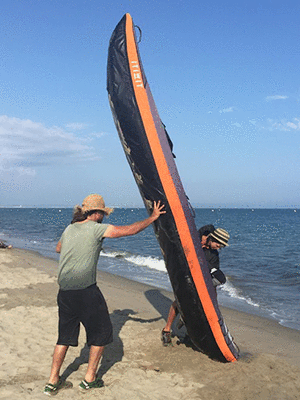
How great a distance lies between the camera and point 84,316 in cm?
385

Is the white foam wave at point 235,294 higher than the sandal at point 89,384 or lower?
lower

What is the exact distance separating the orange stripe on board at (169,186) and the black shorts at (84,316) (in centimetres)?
135

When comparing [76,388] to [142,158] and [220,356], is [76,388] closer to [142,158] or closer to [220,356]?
[220,356]

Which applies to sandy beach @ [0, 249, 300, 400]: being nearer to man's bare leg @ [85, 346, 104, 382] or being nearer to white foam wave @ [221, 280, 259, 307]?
man's bare leg @ [85, 346, 104, 382]

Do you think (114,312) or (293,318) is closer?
(114,312)

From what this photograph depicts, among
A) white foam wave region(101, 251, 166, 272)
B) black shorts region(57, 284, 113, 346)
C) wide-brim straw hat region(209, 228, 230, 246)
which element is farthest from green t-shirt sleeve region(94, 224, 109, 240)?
white foam wave region(101, 251, 166, 272)

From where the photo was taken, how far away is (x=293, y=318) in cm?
905

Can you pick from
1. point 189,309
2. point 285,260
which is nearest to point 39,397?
point 189,309

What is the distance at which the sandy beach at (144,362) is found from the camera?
13.6ft

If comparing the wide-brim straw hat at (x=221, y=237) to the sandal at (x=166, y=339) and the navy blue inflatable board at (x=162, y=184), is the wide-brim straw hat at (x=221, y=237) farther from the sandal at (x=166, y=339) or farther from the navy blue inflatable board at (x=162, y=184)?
the sandal at (x=166, y=339)

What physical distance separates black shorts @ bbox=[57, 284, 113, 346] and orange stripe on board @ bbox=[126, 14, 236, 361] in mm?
1350

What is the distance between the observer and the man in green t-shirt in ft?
12.3

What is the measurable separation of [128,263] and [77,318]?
14022mm

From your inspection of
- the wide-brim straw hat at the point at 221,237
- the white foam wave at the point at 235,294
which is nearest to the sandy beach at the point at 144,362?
the wide-brim straw hat at the point at 221,237
